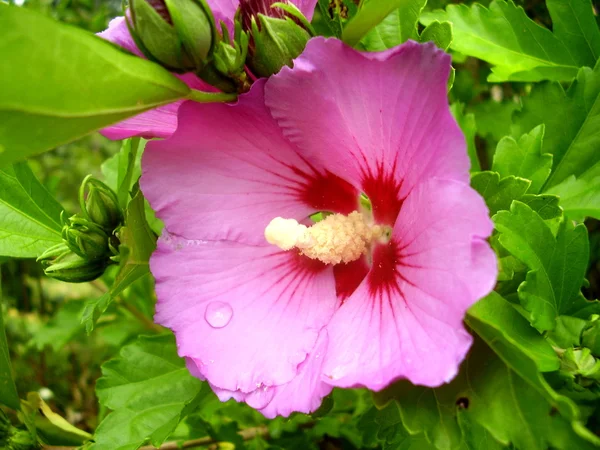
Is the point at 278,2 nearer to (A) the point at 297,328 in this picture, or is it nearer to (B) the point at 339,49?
(B) the point at 339,49

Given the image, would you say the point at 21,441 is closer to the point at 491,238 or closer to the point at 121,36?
the point at 121,36

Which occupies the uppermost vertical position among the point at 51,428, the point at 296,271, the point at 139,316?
the point at 296,271

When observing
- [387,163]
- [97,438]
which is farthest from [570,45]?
[97,438]

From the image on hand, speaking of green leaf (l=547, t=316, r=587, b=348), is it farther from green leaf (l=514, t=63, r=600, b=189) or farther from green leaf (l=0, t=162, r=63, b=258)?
green leaf (l=0, t=162, r=63, b=258)

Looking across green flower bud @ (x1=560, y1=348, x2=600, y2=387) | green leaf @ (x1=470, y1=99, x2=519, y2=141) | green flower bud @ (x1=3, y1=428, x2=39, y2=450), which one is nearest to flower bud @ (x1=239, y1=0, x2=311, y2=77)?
green flower bud @ (x1=560, y1=348, x2=600, y2=387)

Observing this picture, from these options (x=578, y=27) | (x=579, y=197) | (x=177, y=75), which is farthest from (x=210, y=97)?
(x=578, y=27)

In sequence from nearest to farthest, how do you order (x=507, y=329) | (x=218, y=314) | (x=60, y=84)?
(x=60, y=84)
(x=507, y=329)
(x=218, y=314)

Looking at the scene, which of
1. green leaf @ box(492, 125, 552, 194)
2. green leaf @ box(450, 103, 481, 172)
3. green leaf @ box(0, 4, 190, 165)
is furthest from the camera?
green leaf @ box(450, 103, 481, 172)
